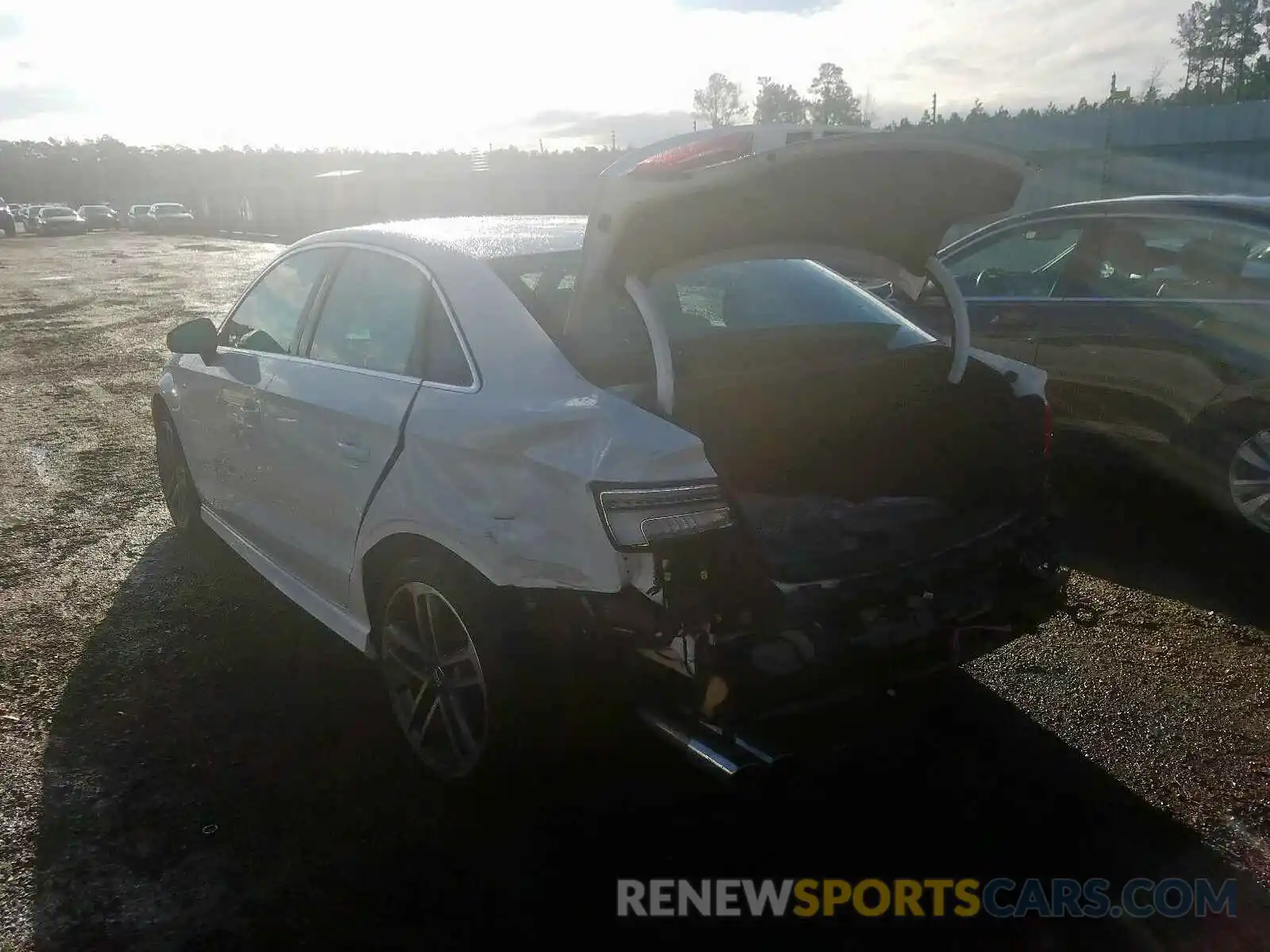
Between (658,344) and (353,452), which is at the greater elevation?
(658,344)

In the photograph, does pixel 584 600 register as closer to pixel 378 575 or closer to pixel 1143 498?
pixel 378 575

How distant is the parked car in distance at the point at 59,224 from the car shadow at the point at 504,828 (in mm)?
57591

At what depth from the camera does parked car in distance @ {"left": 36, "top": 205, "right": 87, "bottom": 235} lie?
52750 millimetres

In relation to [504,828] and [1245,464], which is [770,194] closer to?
[504,828]

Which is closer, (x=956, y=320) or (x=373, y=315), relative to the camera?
(x=956, y=320)

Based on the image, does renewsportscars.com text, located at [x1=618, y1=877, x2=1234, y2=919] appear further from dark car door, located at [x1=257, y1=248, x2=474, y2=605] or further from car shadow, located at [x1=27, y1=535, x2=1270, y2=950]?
dark car door, located at [x1=257, y1=248, x2=474, y2=605]

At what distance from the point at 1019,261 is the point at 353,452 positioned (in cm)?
453

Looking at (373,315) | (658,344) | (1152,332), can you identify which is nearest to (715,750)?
(658,344)

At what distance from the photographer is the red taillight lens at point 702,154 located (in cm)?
263

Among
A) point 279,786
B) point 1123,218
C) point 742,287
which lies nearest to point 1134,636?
point 742,287

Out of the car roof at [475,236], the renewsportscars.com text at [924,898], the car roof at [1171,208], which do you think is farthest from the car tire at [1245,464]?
the car roof at [475,236]

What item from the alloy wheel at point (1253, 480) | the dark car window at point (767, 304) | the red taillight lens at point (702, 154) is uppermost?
the red taillight lens at point (702, 154)

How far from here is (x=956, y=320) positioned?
135 inches

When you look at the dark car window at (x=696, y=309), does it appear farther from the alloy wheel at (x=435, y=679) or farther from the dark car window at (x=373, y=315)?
the alloy wheel at (x=435, y=679)
